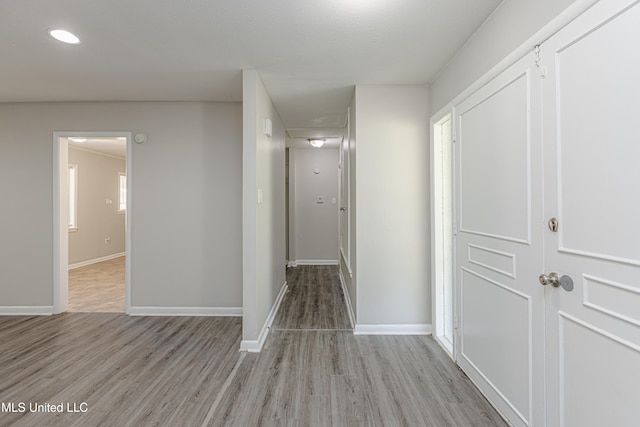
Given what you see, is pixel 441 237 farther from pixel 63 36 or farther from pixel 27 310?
pixel 27 310

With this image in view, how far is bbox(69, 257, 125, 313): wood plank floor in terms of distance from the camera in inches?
154

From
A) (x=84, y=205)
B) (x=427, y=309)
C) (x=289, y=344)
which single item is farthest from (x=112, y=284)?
(x=427, y=309)

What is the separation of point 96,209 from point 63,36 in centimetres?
593

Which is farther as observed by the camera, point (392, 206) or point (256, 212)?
point (392, 206)

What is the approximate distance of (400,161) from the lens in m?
3.03

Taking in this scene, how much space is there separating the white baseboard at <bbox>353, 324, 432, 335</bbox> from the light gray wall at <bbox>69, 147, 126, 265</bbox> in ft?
20.7

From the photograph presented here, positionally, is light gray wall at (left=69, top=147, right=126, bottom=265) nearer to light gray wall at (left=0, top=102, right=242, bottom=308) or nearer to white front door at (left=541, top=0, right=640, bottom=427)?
light gray wall at (left=0, top=102, right=242, bottom=308)

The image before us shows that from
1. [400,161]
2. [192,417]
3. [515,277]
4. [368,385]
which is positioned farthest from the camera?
[400,161]

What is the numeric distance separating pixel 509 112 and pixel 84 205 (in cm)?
784

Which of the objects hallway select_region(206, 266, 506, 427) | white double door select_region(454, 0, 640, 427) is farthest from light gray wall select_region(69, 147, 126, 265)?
white double door select_region(454, 0, 640, 427)

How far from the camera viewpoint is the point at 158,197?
3633 mm

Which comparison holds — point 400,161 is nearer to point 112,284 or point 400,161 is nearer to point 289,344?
point 289,344

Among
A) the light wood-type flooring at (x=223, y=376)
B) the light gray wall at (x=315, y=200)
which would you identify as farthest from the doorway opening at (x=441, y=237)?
the light gray wall at (x=315, y=200)

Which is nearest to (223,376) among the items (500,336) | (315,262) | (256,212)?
(256,212)
